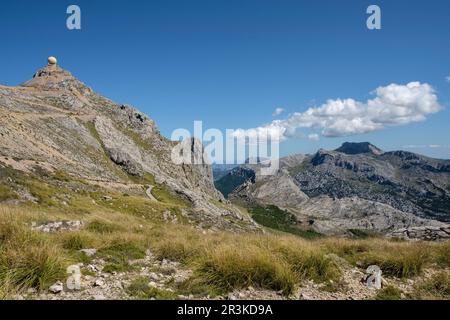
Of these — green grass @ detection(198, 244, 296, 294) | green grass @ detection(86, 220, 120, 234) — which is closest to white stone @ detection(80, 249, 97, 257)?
green grass @ detection(198, 244, 296, 294)

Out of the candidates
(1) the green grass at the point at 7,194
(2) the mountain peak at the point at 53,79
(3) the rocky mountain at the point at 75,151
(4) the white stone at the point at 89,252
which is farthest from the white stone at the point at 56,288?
(2) the mountain peak at the point at 53,79

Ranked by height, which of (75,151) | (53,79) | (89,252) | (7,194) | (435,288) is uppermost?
(53,79)

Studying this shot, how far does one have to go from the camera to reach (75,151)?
10656 cm

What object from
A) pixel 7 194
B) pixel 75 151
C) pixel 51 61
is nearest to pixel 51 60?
pixel 51 61

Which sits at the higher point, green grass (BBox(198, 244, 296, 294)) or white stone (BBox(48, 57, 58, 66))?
white stone (BBox(48, 57, 58, 66))

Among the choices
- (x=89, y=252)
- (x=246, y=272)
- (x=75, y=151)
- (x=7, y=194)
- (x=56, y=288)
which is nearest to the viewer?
(x=56, y=288)

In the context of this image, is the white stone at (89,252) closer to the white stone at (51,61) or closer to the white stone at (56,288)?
the white stone at (56,288)

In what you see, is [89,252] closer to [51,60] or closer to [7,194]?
[7,194]

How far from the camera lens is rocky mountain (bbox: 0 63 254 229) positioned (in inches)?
2376

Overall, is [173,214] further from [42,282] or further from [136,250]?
[42,282]

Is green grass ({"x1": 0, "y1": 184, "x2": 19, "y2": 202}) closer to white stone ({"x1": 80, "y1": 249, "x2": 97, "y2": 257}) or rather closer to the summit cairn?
white stone ({"x1": 80, "y1": 249, "x2": 97, "y2": 257})

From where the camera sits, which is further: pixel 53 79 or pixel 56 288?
pixel 53 79
